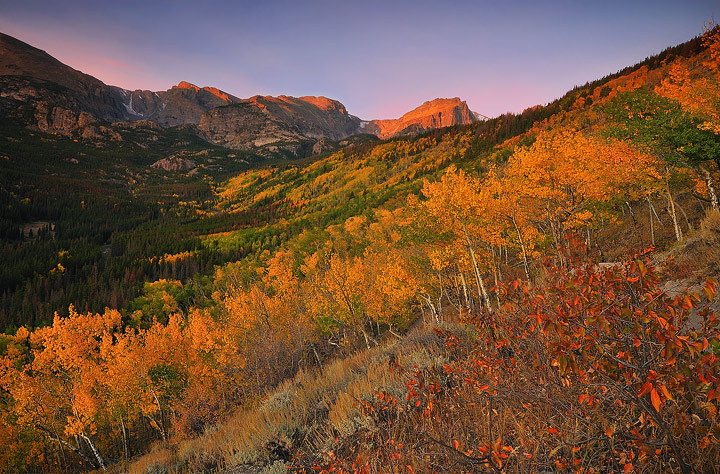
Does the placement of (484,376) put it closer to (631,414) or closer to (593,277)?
(631,414)

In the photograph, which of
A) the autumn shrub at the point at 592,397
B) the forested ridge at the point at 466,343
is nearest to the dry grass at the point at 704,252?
the forested ridge at the point at 466,343

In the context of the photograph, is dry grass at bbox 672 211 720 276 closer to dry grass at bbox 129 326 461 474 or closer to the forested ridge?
the forested ridge

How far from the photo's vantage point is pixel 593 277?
2.93m

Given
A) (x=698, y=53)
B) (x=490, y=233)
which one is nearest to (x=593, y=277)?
(x=490, y=233)

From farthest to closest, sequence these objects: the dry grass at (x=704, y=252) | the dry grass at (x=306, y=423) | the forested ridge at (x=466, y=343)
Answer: the dry grass at (x=704, y=252) → the dry grass at (x=306, y=423) → the forested ridge at (x=466, y=343)

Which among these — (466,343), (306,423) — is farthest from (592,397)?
(306,423)

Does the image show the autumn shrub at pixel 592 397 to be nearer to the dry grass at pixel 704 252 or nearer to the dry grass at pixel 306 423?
the dry grass at pixel 306 423

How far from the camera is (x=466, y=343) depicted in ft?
23.2

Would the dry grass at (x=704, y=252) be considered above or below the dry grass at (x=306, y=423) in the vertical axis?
above

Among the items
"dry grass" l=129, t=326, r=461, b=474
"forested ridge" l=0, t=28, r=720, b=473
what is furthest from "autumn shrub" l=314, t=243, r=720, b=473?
"dry grass" l=129, t=326, r=461, b=474

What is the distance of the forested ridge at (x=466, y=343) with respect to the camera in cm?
285

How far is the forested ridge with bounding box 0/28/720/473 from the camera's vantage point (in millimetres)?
2850

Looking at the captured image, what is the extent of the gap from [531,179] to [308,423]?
63.7 feet

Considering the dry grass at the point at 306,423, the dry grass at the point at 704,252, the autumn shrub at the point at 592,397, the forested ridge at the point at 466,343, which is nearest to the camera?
the autumn shrub at the point at 592,397
